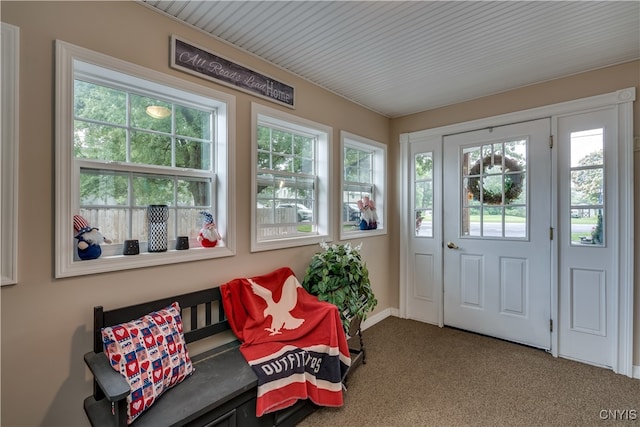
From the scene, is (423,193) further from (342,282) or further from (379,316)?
(342,282)

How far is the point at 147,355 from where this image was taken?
1424 mm

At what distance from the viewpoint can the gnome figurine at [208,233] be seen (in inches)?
80.8

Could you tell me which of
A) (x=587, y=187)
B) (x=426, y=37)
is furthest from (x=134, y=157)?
(x=587, y=187)

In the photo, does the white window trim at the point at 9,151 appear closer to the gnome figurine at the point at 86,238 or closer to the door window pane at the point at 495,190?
the gnome figurine at the point at 86,238

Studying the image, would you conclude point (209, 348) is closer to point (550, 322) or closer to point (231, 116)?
point (231, 116)

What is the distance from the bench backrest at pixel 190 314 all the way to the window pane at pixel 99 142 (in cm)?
84

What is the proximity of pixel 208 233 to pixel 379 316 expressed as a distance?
94.7 inches

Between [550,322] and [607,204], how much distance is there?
3.74 ft

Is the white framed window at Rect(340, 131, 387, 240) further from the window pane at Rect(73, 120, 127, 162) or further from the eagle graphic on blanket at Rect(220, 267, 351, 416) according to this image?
the window pane at Rect(73, 120, 127, 162)

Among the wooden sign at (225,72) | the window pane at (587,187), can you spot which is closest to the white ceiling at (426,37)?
the wooden sign at (225,72)

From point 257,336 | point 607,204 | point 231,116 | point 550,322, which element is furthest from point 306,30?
point 550,322

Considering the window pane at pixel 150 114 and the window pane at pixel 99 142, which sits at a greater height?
the window pane at pixel 150 114

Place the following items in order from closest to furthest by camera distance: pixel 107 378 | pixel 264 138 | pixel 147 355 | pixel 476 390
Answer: pixel 107 378 < pixel 147 355 < pixel 476 390 < pixel 264 138

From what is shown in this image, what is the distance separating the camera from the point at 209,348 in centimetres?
203
